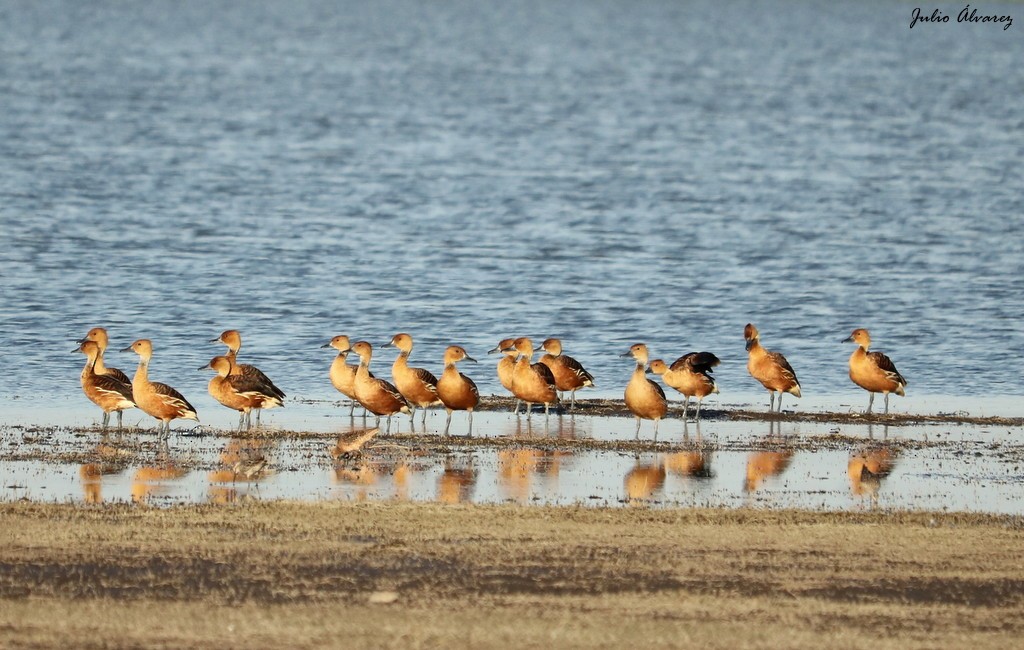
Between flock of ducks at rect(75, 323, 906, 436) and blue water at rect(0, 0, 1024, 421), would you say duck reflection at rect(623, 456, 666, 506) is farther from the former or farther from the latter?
blue water at rect(0, 0, 1024, 421)

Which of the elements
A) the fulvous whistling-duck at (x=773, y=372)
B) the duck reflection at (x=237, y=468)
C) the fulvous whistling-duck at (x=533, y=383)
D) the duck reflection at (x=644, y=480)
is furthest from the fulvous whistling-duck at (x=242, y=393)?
the fulvous whistling-duck at (x=773, y=372)

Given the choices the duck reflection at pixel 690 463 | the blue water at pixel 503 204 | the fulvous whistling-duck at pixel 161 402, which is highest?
the blue water at pixel 503 204

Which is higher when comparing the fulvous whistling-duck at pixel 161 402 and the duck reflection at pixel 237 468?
the fulvous whistling-duck at pixel 161 402

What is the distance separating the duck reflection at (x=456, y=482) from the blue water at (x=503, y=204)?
Result: 224 inches

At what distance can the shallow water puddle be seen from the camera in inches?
610

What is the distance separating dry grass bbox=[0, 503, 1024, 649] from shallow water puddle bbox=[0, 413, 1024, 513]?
970 mm

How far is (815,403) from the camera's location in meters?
23.4

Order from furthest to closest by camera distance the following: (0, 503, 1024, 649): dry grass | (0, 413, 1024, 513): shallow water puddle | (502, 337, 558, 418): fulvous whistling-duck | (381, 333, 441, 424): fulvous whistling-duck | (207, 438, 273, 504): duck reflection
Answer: (502, 337, 558, 418): fulvous whistling-duck < (381, 333, 441, 424): fulvous whistling-duck < (0, 413, 1024, 513): shallow water puddle < (207, 438, 273, 504): duck reflection < (0, 503, 1024, 649): dry grass

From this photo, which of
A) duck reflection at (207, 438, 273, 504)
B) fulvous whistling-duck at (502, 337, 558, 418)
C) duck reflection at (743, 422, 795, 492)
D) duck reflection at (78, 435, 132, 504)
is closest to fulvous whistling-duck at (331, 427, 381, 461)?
duck reflection at (207, 438, 273, 504)

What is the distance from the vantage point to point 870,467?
17.8m

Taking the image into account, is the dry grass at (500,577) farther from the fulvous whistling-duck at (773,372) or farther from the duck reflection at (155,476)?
the fulvous whistling-duck at (773,372)

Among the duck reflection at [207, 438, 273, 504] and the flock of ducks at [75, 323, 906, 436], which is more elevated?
the flock of ducks at [75, 323, 906, 436]

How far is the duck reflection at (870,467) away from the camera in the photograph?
54.2 ft

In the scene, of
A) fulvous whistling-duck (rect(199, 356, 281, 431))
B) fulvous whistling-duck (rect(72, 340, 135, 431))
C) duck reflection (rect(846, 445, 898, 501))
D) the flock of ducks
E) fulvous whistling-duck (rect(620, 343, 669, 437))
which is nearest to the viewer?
duck reflection (rect(846, 445, 898, 501))
